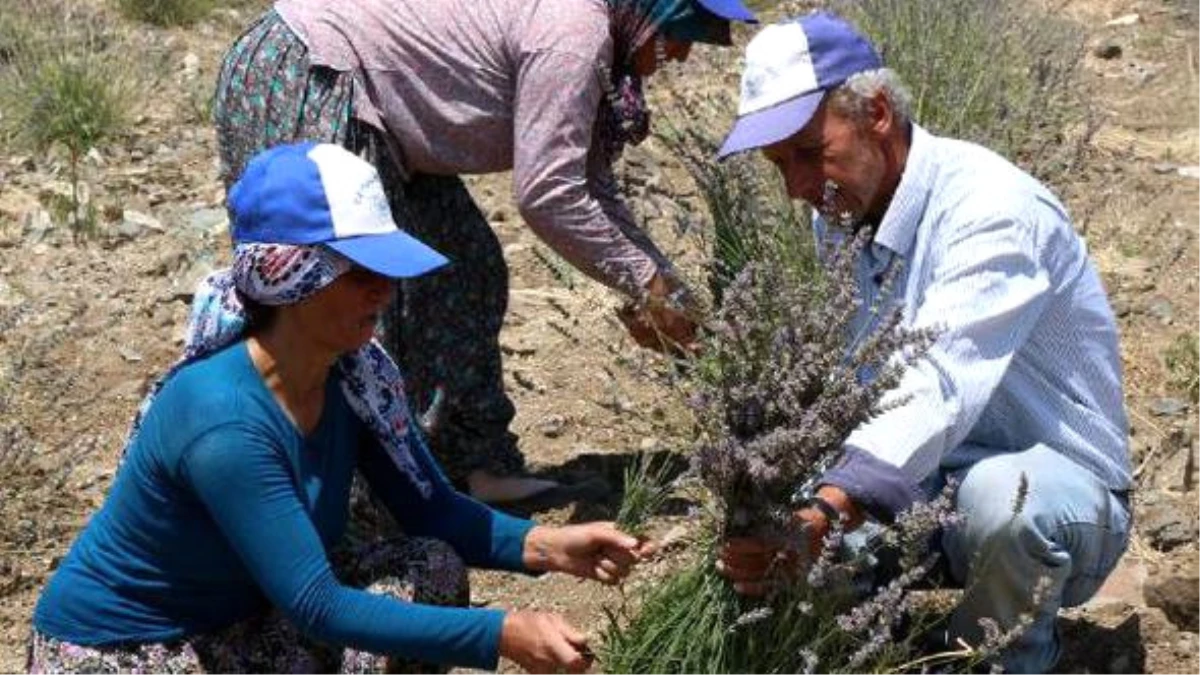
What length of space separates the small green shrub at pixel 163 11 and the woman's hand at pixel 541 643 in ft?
18.6

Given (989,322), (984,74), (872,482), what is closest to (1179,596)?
(989,322)

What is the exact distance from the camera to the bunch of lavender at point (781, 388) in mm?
2801

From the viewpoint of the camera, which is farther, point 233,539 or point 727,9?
point 727,9

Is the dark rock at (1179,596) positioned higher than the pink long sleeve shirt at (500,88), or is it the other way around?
the pink long sleeve shirt at (500,88)

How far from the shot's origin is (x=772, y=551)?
300cm

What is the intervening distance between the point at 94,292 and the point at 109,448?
36.3 inches

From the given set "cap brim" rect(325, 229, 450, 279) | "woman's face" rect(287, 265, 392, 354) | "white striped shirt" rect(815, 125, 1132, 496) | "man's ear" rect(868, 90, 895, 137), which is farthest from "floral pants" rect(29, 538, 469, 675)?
"man's ear" rect(868, 90, 895, 137)

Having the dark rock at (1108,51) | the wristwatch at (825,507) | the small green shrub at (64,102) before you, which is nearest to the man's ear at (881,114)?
the wristwatch at (825,507)

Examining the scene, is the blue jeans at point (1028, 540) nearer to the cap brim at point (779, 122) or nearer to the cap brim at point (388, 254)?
the cap brim at point (779, 122)

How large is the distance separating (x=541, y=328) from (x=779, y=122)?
2.14 m

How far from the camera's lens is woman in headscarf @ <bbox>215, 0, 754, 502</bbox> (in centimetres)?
388

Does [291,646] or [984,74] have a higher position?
[291,646]

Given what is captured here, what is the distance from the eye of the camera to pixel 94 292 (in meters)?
5.53

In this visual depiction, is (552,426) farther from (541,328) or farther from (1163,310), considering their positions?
(1163,310)
